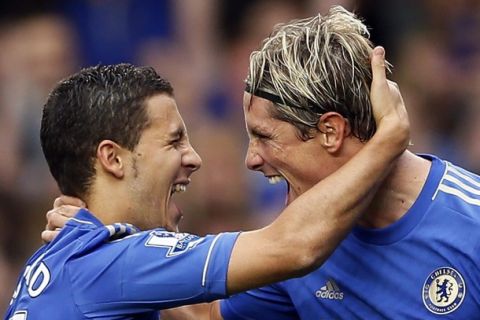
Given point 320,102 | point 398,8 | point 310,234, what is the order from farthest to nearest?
point 398,8
point 320,102
point 310,234

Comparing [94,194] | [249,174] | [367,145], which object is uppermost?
[367,145]

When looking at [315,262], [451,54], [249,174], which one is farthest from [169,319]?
[451,54]

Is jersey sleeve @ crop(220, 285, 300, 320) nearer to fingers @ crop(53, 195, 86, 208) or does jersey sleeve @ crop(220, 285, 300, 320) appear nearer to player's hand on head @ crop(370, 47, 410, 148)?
fingers @ crop(53, 195, 86, 208)

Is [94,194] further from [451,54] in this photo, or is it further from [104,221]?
[451,54]

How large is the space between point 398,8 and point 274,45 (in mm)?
5824

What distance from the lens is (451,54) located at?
9969 mm

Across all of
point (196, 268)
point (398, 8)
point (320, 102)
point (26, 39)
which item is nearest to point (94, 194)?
point (196, 268)

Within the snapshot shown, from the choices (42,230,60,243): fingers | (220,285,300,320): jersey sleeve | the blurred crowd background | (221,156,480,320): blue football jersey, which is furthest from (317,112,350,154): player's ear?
the blurred crowd background

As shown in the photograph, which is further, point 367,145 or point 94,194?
point 94,194

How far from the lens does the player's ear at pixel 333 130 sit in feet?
15.9

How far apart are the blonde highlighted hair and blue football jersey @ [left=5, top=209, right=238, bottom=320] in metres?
0.57

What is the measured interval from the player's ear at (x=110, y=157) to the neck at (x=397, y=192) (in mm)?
927

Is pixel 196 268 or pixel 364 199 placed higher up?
pixel 364 199

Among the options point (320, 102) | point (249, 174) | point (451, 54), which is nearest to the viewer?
point (320, 102)
